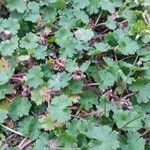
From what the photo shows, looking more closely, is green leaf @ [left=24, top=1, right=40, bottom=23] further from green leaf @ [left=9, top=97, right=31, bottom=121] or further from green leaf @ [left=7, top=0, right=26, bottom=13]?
green leaf @ [left=9, top=97, right=31, bottom=121]

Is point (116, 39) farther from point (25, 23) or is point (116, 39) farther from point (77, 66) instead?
point (25, 23)

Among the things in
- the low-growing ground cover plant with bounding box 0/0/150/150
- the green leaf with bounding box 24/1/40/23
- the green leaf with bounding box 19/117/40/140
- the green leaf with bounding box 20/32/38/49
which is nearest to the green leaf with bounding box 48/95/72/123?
the low-growing ground cover plant with bounding box 0/0/150/150

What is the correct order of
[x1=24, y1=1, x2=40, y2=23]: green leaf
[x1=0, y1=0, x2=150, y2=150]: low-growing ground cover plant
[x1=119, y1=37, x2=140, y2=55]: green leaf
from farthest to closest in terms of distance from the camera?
[x1=24, y1=1, x2=40, y2=23]: green leaf < [x1=119, y1=37, x2=140, y2=55]: green leaf < [x1=0, y1=0, x2=150, y2=150]: low-growing ground cover plant

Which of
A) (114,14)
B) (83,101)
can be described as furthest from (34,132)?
(114,14)

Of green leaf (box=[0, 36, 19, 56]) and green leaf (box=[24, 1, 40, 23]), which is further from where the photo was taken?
Answer: green leaf (box=[24, 1, 40, 23])

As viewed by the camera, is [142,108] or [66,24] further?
[66,24]

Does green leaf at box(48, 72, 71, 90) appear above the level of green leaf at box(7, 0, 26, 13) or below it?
below

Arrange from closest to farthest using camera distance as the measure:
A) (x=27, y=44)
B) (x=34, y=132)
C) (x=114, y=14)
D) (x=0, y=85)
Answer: (x=34, y=132) → (x=0, y=85) → (x=27, y=44) → (x=114, y=14)

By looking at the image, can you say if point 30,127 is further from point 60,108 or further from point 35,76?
point 35,76
